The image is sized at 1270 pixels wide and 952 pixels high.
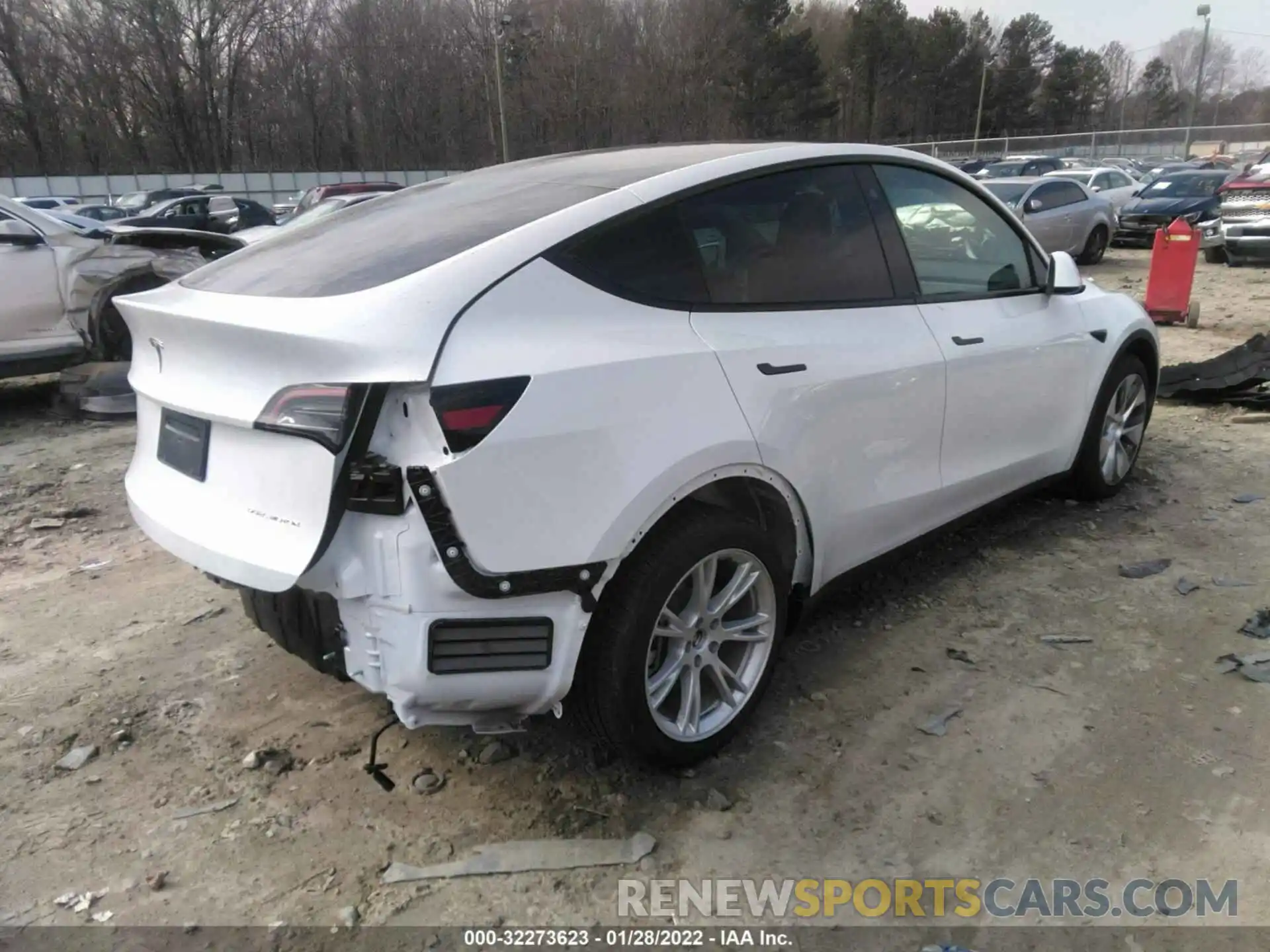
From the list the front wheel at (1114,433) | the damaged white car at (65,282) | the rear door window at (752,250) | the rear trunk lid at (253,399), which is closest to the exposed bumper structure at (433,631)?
the rear trunk lid at (253,399)

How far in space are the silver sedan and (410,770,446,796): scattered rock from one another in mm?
14632

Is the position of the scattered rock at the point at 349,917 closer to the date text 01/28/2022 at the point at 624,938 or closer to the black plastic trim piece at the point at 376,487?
the date text 01/28/2022 at the point at 624,938

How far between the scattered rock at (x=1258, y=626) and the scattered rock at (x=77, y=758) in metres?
4.14

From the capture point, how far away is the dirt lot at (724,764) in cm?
243

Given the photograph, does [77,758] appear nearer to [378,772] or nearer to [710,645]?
[378,772]

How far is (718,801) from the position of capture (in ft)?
8.79

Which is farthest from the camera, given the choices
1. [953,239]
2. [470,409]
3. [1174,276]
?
[1174,276]

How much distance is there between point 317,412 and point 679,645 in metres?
1.21

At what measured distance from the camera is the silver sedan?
50.6 ft

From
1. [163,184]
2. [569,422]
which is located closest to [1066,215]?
[569,422]

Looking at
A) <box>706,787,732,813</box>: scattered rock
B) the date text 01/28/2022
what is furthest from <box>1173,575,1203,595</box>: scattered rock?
the date text 01/28/2022

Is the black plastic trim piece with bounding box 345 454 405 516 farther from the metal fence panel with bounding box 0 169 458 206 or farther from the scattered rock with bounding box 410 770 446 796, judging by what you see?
the metal fence panel with bounding box 0 169 458 206

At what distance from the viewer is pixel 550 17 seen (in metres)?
57.5

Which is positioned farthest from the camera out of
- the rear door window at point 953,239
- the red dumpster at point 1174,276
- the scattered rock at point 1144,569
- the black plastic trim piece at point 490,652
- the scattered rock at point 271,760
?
the red dumpster at point 1174,276
